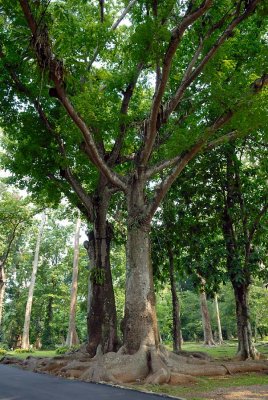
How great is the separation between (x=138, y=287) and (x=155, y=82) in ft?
19.4

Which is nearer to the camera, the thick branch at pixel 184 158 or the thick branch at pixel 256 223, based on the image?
the thick branch at pixel 184 158

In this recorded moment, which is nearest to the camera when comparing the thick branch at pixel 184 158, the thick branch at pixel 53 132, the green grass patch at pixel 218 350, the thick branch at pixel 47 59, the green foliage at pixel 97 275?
the thick branch at pixel 47 59

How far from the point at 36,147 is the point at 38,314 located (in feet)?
98.9

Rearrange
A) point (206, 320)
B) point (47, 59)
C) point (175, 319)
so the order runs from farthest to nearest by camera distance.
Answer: point (206, 320), point (175, 319), point (47, 59)

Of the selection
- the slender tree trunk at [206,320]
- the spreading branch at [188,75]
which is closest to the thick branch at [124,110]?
the spreading branch at [188,75]

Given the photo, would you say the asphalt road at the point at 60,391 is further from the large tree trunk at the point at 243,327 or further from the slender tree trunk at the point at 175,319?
the slender tree trunk at the point at 175,319

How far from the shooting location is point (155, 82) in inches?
426

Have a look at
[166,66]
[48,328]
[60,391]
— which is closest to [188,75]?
[166,66]

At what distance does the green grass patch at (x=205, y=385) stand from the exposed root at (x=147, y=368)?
9.9 inches

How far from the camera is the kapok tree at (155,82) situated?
806 cm

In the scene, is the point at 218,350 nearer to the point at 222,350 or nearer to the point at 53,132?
the point at 222,350

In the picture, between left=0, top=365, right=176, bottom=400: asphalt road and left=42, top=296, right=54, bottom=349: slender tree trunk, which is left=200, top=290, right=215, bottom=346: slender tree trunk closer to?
left=0, top=365, right=176, bottom=400: asphalt road

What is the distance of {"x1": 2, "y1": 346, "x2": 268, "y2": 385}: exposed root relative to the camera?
8109mm

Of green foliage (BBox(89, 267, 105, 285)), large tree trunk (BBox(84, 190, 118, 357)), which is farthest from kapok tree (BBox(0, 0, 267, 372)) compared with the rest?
green foliage (BBox(89, 267, 105, 285))
